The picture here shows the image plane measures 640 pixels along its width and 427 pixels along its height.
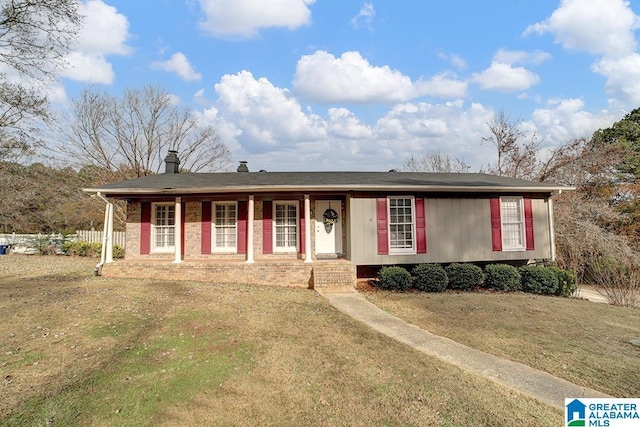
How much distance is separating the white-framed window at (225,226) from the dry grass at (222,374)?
15.5 ft

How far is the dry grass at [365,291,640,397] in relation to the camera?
425 centimetres

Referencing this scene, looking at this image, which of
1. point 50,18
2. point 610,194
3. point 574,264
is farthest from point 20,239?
point 610,194

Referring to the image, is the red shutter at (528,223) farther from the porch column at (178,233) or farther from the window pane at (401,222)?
the porch column at (178,233)

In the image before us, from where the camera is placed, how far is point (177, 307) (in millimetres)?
6691

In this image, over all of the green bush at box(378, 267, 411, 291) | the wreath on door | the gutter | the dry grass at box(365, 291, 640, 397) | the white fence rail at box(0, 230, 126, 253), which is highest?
the gutter

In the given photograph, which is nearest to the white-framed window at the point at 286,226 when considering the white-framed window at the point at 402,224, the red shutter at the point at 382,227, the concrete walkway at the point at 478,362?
the red shutter at the point at 382,227

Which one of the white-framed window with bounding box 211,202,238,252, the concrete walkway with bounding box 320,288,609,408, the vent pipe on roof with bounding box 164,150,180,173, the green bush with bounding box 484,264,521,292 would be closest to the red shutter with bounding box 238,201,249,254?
the white-framed window with bounding box 211,202,238,252

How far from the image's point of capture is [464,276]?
31.8 feet

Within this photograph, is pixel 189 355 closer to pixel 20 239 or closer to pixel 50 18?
pixel 50 18

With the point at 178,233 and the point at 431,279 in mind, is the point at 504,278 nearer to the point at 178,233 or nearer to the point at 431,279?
the point at 431,279

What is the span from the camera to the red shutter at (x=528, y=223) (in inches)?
430

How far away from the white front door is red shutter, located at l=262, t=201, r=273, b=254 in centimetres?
161

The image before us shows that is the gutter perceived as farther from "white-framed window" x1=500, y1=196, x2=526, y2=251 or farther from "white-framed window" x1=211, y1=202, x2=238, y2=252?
"white-framed window" x1=211, y1=202, x2=238, y2=252

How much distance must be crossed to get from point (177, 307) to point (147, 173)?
61.9ft
